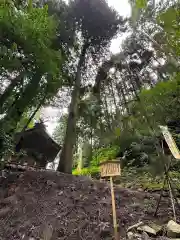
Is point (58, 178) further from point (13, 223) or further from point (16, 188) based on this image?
point (13, 223)

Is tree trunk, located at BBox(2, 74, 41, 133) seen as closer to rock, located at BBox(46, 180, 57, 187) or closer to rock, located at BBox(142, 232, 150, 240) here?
rock, located at BBox(46, 180, 57, 187)

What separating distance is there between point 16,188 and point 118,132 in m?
5.99

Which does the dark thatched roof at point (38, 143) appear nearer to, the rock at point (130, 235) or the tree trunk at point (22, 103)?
the tree trunk at point (22, 103)

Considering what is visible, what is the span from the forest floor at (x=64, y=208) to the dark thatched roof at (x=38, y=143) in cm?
567

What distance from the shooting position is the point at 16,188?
6.37 meters

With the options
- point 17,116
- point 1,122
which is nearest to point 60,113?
point 17,116

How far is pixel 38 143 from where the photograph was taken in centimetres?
1307

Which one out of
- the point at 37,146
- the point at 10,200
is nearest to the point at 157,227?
the point at 10,200

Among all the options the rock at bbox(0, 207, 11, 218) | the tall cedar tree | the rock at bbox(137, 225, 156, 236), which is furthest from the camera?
the tall cedar tree

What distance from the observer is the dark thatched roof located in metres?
12.7

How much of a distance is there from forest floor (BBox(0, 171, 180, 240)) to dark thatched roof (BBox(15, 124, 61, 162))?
5.67m

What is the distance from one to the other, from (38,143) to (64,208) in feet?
26.1

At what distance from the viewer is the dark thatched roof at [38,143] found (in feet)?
41.8

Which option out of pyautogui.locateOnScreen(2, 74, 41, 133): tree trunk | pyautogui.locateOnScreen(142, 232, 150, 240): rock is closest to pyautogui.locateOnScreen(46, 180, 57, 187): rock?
pyautogui.locateOnScreen(2, 74, 41, 133): tree trunk
